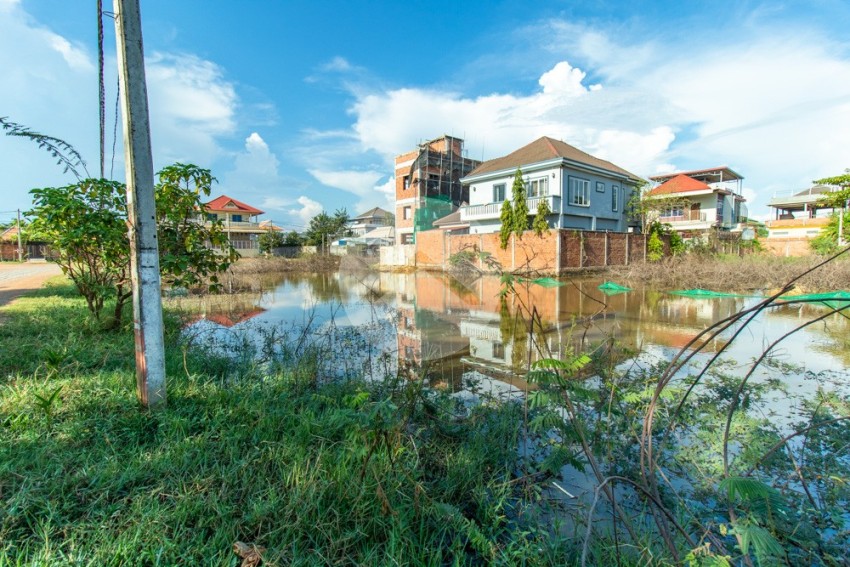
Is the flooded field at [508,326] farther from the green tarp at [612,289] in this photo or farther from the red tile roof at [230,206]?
the red tile roof at [230,206]

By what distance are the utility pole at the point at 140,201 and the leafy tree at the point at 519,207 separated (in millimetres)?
18594

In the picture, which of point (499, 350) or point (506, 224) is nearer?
point (499, 350)

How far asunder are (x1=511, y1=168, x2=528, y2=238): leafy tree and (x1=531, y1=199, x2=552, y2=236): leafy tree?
0.57m

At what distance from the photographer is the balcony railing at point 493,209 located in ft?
68.5

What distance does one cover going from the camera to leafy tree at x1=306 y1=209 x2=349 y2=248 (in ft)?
129

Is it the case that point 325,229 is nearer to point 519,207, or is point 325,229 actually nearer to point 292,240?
point 292,240

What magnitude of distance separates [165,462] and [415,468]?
146 cm

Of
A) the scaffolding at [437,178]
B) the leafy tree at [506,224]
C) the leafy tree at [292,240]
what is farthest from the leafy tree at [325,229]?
the leafy tree at [506,224]

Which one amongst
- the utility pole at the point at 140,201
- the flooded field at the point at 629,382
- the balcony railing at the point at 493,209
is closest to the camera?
the flooded field at the point at 629,382

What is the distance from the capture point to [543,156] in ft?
72.6

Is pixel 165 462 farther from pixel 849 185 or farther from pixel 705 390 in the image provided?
pixel 849 185

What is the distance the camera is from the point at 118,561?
172cm

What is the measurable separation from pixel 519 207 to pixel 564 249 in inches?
125

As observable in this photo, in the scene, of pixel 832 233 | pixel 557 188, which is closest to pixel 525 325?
pixel 557 188
